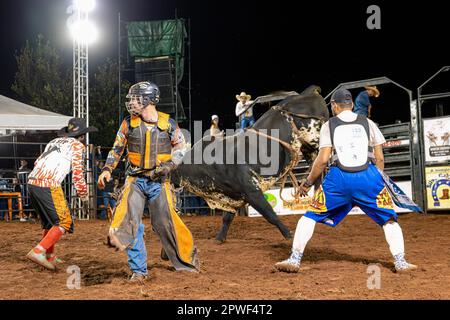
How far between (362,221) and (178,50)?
11.6 meters

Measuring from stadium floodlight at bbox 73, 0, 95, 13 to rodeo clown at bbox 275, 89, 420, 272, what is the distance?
12.7 m

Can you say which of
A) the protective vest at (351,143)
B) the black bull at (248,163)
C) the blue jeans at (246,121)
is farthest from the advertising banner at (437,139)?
the protective vest at (351,143)

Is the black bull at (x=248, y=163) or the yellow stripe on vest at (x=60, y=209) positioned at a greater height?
the black bull at (x=248, y=163)

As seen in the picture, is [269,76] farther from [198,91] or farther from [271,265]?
[271,265]

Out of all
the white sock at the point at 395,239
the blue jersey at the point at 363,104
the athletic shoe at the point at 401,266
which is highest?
the blue jersey at the point at 363,104

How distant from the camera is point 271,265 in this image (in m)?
5.22

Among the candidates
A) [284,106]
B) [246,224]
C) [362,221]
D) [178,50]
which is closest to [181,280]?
[284,106]

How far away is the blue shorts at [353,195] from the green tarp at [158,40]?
1545 centimetres

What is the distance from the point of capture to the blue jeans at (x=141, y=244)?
449 cm

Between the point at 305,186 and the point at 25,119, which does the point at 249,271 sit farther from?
the point at 25,119

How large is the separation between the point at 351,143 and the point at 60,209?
3.08m

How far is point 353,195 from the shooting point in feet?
15.0

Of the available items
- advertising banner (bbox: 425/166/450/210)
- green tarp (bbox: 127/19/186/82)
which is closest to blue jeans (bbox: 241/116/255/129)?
advertising banner (bbox: 425/166/450/210)

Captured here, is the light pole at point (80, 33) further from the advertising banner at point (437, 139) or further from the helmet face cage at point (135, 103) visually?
the helmet face cage at point (135, 103)
